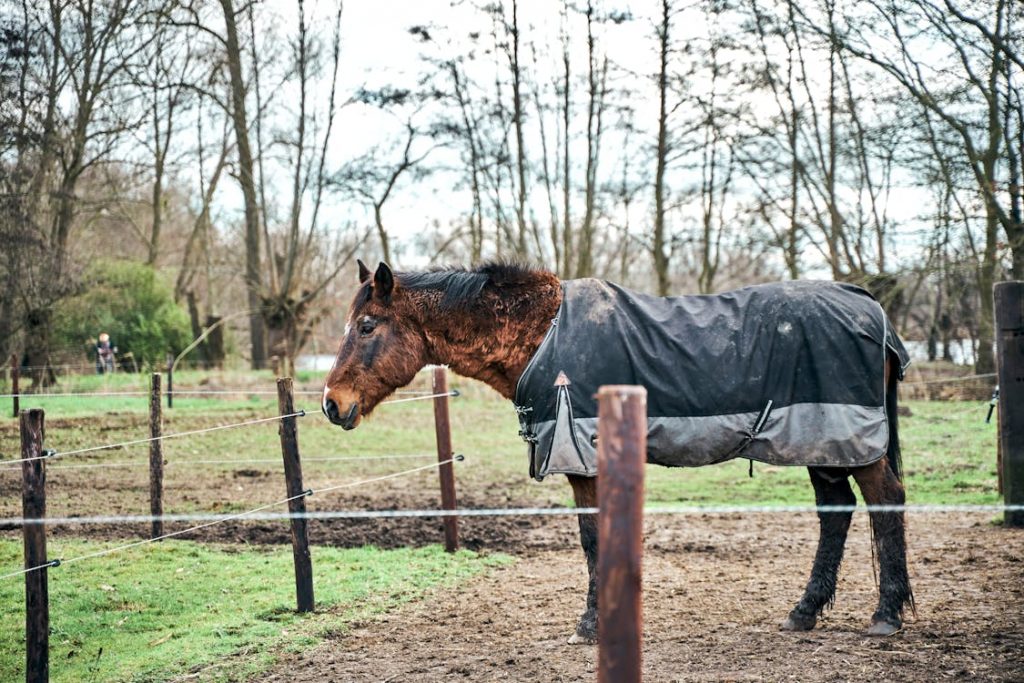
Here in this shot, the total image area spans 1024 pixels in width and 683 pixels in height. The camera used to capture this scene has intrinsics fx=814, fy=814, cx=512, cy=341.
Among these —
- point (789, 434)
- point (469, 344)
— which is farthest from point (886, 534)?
point (469, 344)

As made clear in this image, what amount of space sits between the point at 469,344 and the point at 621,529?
115 inches

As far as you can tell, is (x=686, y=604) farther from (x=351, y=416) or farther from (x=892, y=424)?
(x=351, y=416)

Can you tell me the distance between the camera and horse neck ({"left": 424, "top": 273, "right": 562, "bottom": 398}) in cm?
477

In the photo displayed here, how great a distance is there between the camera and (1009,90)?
12.4 m

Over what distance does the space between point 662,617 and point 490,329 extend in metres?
2.04

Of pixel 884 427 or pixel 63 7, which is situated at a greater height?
pixel 63 7

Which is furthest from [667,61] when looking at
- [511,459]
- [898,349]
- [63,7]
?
[898,349]

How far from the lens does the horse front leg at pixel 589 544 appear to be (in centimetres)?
452

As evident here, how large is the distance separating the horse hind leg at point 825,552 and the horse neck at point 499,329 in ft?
6.09

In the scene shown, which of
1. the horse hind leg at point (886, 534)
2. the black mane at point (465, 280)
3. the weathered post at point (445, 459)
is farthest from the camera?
the weathered post at point (445, 459)

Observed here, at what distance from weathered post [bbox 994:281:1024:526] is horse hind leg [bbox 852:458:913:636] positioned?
8.64 ft

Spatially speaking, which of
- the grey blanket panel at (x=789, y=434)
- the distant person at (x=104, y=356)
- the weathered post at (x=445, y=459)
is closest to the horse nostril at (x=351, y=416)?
the grey blanket panel at (x=789, y=434)

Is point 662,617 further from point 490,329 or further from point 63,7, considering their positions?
point 63,7

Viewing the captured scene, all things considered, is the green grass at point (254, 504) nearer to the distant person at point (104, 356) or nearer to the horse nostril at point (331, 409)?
the horse nostril at point (331, 409)
